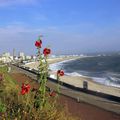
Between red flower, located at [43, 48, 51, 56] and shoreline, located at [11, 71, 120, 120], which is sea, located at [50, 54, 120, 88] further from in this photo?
red flower, located at [43, 48, 51, 56]

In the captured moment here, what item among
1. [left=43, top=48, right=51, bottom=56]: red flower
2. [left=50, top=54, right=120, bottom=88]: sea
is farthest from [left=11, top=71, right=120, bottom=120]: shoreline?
[left=50, top=54, right=120, bottom=88]: sea

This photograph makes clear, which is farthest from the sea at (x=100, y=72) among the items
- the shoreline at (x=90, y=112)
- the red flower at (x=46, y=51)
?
the red flower at (x=46, y=51)

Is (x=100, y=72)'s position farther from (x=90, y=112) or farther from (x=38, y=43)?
(x=38, y=43)

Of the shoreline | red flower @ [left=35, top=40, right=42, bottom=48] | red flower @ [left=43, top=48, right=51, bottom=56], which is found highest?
red flower @ [left=35, top=40, right=42, bottom=48]

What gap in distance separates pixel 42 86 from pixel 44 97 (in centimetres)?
29

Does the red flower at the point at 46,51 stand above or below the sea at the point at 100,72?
above

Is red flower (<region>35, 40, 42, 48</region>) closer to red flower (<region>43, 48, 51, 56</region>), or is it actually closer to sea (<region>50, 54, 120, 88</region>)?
red flower (<region>43, 48, 51, 56</region>)

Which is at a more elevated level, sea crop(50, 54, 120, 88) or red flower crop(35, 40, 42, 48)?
red flower crop(35, 40, 42, 48)

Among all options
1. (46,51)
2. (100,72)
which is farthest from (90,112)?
(100,72)

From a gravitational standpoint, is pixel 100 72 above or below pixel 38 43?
below

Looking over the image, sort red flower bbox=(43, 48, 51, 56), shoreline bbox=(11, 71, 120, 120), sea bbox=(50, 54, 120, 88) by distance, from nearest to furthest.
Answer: red flower bbox=(43, 48, 51, 56) < shoreline bbox=(11, 71, 120, 120) < sea bbox=(50, 54, 120, 88)

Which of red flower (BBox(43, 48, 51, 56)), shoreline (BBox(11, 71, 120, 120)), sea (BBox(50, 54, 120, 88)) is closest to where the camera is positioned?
red flower (BBox(43, 48, 51, 56))

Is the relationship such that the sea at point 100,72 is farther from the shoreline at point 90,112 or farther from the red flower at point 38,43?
the red flower at point 38,43

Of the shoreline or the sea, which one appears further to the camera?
the sea
